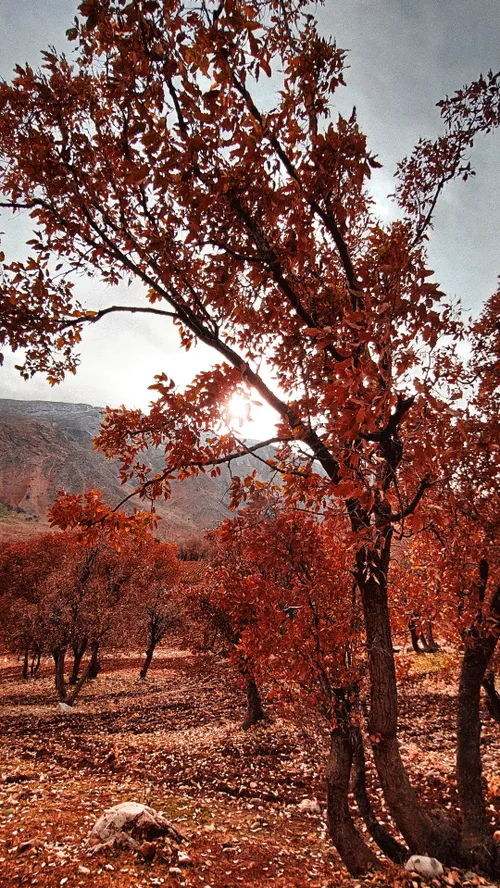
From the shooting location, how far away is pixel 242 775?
14.0 metres

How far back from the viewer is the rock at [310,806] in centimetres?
1113

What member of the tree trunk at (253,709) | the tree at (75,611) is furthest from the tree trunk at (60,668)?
the tree trunk at (253,709)

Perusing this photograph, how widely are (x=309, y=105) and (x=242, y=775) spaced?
1826cm

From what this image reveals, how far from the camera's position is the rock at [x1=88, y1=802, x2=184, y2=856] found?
7.48 metres

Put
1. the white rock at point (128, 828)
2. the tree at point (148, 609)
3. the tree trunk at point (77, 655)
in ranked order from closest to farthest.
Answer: the white rock at point (128, 828), the tree trunk at point (77, 655), the tree at point (148, 609)

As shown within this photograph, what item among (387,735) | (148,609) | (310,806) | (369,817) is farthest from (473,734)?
(148,609)

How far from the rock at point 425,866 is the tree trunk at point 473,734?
3.92 feet

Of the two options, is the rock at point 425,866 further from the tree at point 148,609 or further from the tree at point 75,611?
the tree at point 148,609

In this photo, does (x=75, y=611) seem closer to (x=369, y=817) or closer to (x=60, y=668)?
(x=60, y=668)

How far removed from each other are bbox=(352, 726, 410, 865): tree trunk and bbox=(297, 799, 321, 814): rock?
3978 mm

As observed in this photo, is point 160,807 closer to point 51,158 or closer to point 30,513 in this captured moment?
point 51,158

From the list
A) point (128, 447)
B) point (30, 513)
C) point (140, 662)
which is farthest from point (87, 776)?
point (30, 513)

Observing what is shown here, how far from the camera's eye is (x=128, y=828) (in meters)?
7.85

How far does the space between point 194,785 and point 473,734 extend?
9662 mm
